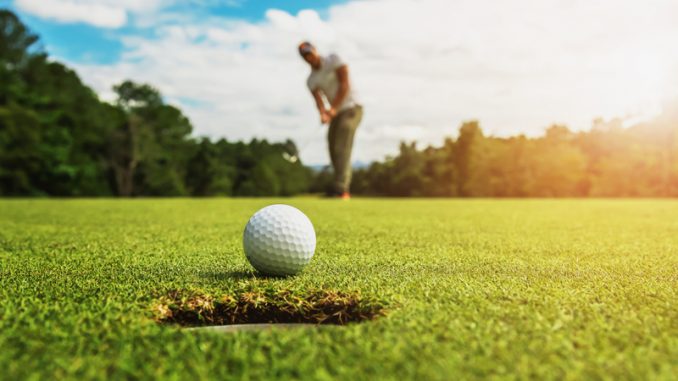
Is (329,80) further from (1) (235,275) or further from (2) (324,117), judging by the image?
(1) (235,275)

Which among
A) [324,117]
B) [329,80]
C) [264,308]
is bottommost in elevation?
[264,308]

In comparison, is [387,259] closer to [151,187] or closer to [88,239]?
[88,239]

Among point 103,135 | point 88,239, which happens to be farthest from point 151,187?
point 88,239

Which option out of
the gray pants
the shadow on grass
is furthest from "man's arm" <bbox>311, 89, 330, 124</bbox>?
the shadow on grass

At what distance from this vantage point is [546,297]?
205 centimetres

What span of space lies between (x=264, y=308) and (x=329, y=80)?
7727 millimetres

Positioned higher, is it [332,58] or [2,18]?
[2,18]

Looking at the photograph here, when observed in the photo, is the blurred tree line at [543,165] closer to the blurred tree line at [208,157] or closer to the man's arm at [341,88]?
the blurred tree line at [208,157]

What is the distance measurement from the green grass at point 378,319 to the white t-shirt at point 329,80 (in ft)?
20.3

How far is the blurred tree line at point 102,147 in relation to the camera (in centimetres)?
2927

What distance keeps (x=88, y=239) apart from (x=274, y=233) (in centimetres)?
204

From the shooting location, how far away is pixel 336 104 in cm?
934

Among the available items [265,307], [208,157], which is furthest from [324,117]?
[208,157]

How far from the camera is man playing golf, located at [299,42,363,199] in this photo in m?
9.24
